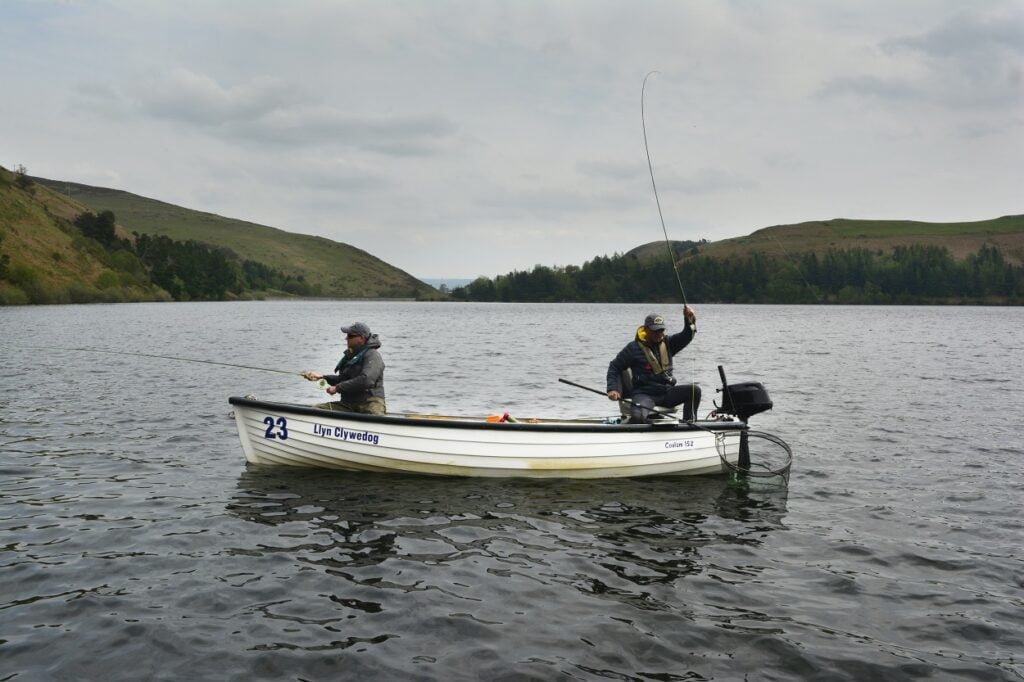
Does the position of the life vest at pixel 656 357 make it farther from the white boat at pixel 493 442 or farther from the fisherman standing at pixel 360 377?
the fisherman standing at pixel 360 377

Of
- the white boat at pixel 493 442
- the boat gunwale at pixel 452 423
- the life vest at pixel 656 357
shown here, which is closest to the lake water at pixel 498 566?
the white boat at pixel 493 442

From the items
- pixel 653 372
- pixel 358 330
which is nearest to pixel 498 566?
pixel 358 330

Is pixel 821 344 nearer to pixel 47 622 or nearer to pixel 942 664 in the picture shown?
pixel 942 664

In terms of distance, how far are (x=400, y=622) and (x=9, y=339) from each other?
151 ft

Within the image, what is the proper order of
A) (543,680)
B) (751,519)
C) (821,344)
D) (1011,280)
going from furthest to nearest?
(1011,280) → (821,344) → (751,519) → (543,680)

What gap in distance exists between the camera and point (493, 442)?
12867mm

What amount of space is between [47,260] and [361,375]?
407 ft

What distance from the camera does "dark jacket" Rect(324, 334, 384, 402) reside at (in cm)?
1334

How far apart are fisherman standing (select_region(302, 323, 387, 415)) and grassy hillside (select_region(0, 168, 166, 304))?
99.6m

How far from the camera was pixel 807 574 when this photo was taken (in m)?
9.17

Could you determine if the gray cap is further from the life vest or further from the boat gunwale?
the life vest

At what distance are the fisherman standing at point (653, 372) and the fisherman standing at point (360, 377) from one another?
4299mm

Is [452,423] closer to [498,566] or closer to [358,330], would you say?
[358,330]

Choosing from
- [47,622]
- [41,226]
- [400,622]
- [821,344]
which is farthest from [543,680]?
[41,226]
